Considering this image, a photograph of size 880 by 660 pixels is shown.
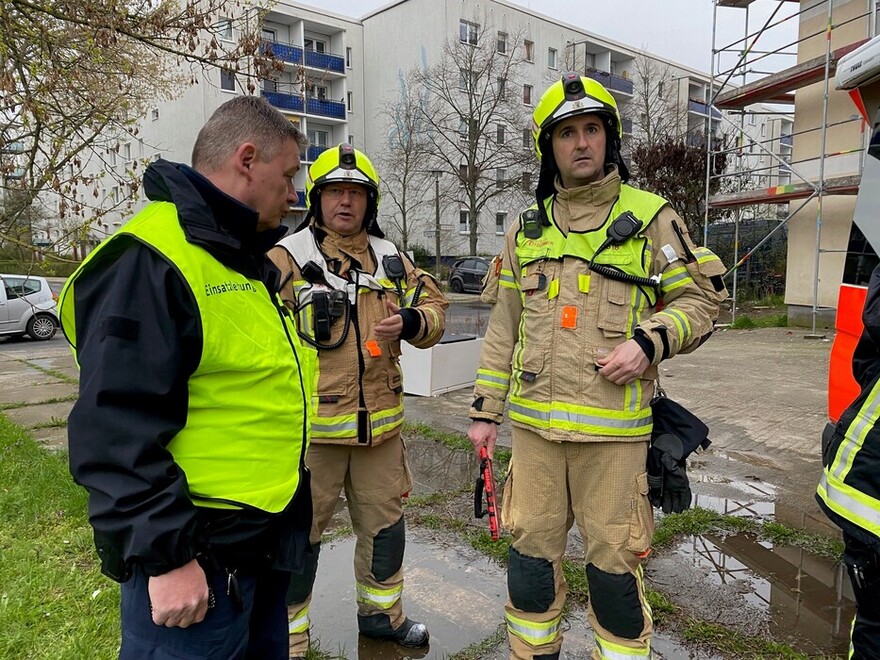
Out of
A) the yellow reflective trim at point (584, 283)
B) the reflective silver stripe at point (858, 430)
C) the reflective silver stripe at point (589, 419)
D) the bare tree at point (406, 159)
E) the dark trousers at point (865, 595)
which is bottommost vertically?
the dark trousers at point (865, 595)

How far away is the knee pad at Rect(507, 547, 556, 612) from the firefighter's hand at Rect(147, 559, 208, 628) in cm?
126

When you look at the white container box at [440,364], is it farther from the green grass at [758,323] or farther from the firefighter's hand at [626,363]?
the green grass at [758,323]

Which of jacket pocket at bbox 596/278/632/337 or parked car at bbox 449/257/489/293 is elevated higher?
jacket pocket at bbox 596/278/632/337

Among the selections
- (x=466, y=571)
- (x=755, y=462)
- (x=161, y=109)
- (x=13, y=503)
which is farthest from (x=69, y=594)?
(x=161, y=109)

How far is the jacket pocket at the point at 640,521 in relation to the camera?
2105mm

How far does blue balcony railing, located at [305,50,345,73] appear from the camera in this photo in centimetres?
3196

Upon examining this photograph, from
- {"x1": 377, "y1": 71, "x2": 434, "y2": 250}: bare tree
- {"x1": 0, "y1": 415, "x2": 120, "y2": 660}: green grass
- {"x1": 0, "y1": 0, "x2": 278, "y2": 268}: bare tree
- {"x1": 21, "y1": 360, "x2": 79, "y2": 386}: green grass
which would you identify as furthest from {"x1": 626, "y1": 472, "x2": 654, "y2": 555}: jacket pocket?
{"x1": 377, "y1": 71, "x2": 434, "y2": 250}: bare tree

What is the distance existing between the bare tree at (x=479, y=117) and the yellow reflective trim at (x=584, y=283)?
23871 mm

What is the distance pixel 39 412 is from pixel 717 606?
7.30 meters

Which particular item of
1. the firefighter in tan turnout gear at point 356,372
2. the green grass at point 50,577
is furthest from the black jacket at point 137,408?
the green grass at point 50,577

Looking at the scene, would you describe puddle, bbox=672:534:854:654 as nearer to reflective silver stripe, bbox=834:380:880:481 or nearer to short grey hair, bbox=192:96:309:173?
reflective silver stripe, bbox=834:380:880:481

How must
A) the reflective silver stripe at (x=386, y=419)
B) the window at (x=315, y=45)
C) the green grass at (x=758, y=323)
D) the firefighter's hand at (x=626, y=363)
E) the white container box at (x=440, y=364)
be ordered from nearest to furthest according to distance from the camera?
the firefighter's hand at (x=626, y=363) → the reflective silver stripe at (x=386, y=419) → the white container box at (x=440, y=364) → the green grass at (x=758, y=323) → the window at (x=315, y=45)

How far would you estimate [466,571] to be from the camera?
3246mm

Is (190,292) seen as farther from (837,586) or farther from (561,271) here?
(837,586)
